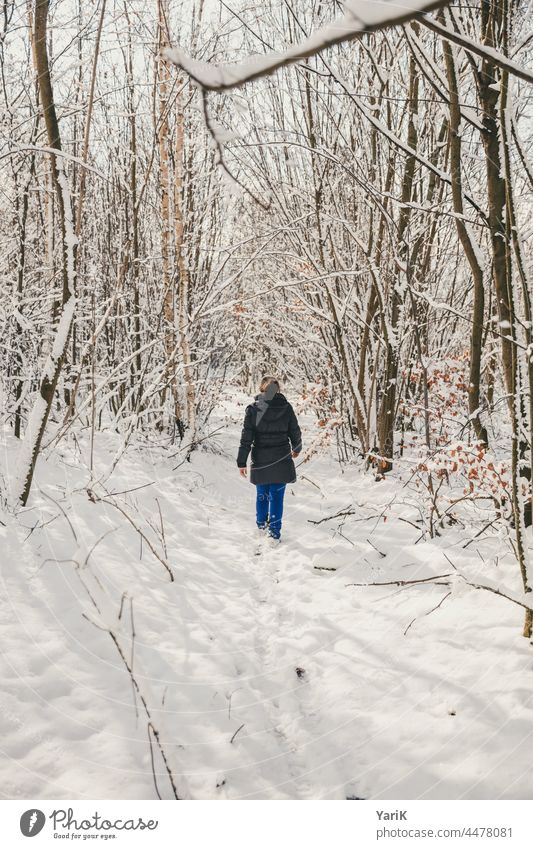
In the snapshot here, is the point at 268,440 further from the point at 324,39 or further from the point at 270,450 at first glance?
the point at 324,39

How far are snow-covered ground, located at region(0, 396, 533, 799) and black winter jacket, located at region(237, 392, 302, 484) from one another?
0.79 metres

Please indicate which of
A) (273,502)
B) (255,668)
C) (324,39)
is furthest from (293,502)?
(324,39)

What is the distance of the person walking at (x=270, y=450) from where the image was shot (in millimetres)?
4566

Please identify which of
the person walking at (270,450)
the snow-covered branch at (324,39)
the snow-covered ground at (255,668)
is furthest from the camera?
the person walking at (270,450)

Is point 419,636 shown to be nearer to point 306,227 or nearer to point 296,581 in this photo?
point 296,581

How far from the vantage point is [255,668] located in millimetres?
2561

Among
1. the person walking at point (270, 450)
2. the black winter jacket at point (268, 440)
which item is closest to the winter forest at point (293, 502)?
the person walking at point (270, 450)

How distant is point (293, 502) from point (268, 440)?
1.45 meters

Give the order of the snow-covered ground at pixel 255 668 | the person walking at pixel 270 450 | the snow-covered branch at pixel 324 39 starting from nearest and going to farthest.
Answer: the snow-covered branch at pixel 324 39 < the snow-covered ground at pixel 255 668 < the person walking at pixel 270 450

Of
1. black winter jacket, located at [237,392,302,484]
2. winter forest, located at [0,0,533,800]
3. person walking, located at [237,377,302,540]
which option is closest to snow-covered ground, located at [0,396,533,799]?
winter forest, located at [0,0,533,800]

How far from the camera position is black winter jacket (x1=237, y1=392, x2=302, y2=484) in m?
4.57

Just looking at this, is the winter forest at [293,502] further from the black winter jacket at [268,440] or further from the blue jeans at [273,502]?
the black winter jacket at [268,440]

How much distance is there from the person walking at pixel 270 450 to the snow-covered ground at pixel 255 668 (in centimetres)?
58

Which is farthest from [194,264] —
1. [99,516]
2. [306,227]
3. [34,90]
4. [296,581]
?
[296,581]
